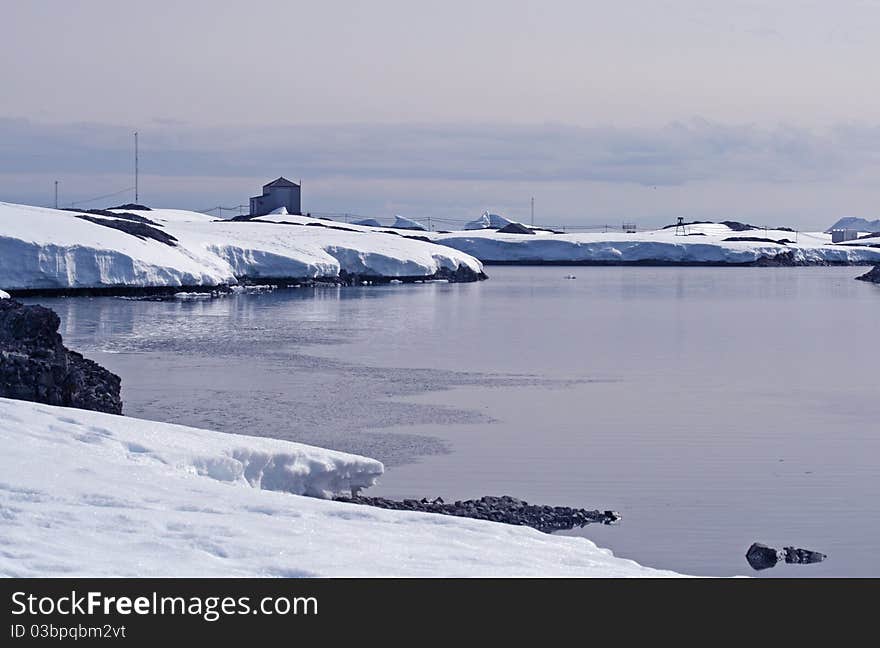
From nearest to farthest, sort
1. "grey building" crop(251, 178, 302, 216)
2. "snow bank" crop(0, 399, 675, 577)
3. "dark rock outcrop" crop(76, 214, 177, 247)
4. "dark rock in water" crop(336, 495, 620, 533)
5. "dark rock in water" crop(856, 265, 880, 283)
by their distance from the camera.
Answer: "snow bank" crop(0, 399, 675, 577) → "dark rock in water" crop(336, 495, 620, 533) → "dark rock outcrop" crop(76, 214, 177, 247) → "dark rock in water" crop(856, 265, 880, 283) → "grey building" crop(251, 178, 302, 216)

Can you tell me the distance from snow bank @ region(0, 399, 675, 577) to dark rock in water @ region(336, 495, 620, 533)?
60 centimetres

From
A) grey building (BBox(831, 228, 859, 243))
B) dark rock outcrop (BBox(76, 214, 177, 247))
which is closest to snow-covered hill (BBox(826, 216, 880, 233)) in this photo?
grey building (BBox(831, 228, 859, 243))

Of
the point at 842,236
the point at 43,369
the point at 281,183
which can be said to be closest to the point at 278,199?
the point at 281,183

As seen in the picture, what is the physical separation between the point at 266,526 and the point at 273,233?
35.2 meters

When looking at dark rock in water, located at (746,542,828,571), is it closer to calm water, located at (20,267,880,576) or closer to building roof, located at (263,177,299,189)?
calm water, located at (20,267,880,576)

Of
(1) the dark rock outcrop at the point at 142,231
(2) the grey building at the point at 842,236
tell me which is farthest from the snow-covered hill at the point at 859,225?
(1) the dark rock outcrop at the point at 142,231

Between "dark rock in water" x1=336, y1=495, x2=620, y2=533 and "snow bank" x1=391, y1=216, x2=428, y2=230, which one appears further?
"snow bank" x1=391, y1=216, x2=428, y2=230

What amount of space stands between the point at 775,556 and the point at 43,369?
4.90m

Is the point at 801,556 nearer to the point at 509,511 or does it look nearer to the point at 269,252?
the point at 509,511

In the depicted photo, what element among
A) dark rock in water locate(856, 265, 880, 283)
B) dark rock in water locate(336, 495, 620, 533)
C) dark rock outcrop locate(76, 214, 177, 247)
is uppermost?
dark rock outcrop locate(76, 214, 177, 247)

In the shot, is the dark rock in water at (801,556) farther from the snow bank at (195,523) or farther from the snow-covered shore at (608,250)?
the snow-covered shore at (608,250)

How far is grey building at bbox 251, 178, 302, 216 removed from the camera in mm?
57688

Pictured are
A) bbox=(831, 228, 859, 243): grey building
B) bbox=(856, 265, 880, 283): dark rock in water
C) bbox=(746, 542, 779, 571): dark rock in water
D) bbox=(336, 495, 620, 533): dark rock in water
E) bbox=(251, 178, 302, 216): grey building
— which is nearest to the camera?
bbox=(746, 542, 779, 571): dark rock in water
